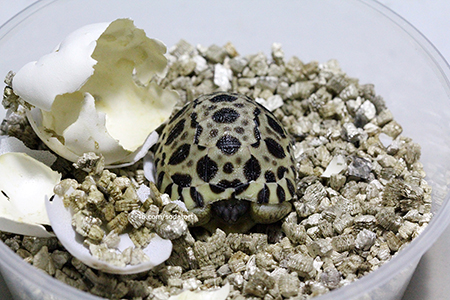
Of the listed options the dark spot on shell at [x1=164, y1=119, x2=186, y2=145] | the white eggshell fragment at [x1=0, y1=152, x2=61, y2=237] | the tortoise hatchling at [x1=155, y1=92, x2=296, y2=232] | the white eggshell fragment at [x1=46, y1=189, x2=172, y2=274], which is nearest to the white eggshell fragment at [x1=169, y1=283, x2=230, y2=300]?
the white eggshell fragment at [x1=46, y1=189, x2=172, y2=274]

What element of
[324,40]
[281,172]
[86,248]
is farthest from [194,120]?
[324,40]

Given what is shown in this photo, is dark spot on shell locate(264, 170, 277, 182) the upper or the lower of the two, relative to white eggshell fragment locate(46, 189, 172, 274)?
upper

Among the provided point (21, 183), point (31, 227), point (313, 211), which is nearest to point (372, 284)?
point (313, 211)

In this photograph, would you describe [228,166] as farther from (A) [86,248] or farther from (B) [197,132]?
(A) [86,248]

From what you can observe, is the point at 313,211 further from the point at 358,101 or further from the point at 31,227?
the point at 31,227

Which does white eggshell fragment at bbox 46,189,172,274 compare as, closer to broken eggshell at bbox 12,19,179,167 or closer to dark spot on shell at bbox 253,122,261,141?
broken eggshell at bbox 12,19,179,167
